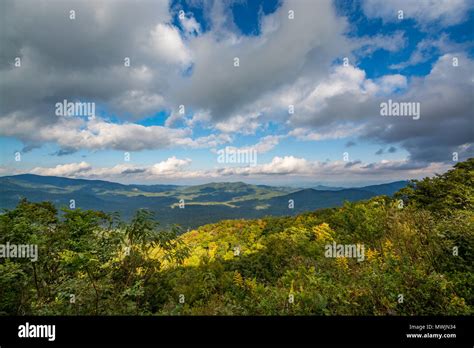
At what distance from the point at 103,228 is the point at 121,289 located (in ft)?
3.80

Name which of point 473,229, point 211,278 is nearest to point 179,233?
point 473,229

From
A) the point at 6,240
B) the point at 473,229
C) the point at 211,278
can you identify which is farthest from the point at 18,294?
the point at 473,229

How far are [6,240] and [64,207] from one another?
1.19 m

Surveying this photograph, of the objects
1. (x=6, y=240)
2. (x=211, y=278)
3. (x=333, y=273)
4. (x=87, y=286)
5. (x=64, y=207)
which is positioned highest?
(x=64, y=207)

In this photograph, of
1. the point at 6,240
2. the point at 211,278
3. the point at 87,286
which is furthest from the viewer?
the point at 211,278

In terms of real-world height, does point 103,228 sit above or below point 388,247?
above

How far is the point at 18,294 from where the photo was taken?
3.87 metres
